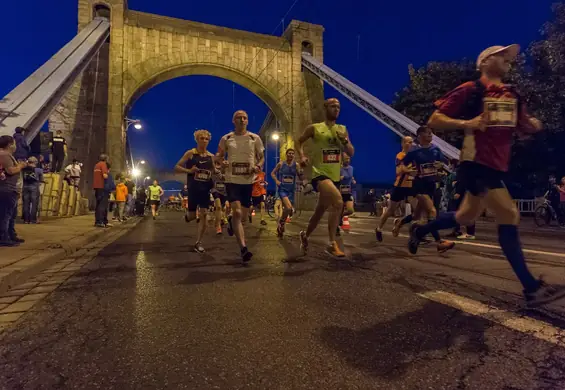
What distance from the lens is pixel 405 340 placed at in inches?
91.9

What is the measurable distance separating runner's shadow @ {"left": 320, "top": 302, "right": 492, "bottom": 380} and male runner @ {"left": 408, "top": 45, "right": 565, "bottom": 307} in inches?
25.4

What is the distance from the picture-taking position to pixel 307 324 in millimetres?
2650

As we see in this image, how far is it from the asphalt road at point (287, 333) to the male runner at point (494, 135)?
15.0 inches

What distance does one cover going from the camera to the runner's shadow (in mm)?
2035

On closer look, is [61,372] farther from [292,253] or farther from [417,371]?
[292,253]

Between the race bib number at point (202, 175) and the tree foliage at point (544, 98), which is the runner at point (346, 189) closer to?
the race bib number at point (202, 175)

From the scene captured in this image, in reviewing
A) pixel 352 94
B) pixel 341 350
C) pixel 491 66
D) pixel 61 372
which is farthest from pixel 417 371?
pixel 352 94

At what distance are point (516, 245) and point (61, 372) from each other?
9.31ft

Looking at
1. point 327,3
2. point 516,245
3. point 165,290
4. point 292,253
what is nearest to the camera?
point 516,245

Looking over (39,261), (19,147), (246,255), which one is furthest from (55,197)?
(246,255)

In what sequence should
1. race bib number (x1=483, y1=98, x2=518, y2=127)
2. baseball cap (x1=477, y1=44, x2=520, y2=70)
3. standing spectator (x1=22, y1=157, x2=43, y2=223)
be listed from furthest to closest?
standing spectator (x1=22, y1=157, x2=43, y2=223) → baseball cap (x1=477, y1=44, x2=520, y2=70) → race bib number (x1=483, y1=98, x2=518, y2=127)

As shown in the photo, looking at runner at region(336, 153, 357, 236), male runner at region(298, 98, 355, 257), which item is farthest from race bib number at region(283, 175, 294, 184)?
male runner at region(298, 98, 355, 257)

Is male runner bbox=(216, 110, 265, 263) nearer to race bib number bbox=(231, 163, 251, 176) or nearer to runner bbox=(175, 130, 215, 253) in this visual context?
race bib number bbox=(231, 163, 251, 176)


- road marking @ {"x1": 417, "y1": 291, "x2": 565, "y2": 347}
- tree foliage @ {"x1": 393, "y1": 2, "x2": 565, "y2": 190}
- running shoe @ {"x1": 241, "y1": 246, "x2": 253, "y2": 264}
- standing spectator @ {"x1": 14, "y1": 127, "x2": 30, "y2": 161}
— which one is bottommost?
road marking @ {"x1": 417, "y1": 291, "x2": 565, "y2": 347}
